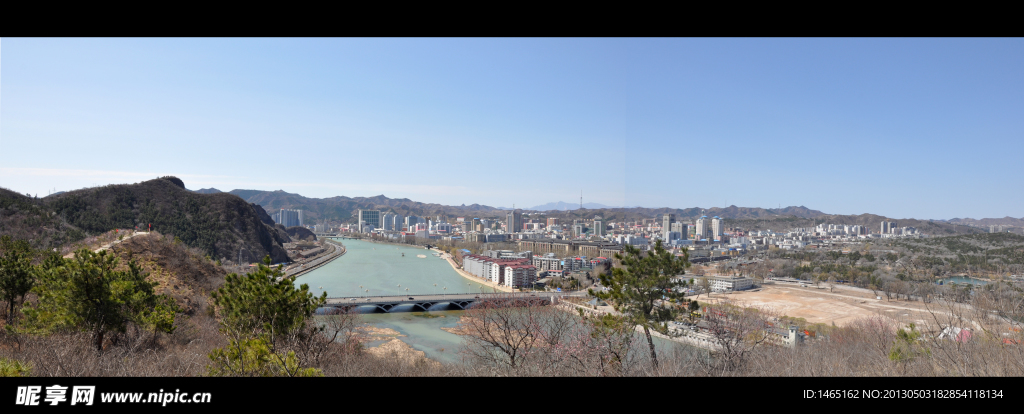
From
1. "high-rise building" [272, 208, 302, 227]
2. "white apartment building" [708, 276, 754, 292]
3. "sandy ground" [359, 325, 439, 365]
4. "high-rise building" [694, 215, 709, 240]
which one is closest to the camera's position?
"sandy ground" [359, 325, 439, 365]

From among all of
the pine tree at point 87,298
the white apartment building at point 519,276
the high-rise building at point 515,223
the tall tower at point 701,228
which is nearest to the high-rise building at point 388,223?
the high-rise building at point 515,223

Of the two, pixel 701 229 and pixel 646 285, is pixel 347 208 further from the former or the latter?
pixel 646 285

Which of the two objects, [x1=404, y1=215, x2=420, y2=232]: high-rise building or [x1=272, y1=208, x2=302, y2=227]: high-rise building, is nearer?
[x1=272, y1=208, x2=302, y2=227]: high-rise building

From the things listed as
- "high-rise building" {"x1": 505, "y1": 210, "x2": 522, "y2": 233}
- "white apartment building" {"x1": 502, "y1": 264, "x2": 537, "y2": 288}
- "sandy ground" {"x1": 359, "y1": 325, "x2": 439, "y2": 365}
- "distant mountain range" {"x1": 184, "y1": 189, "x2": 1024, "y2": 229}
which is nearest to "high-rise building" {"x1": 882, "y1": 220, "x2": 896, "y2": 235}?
"distant mountain range" {"x1": 184, "y1": 189, "x2": 1024, "y2": 229}

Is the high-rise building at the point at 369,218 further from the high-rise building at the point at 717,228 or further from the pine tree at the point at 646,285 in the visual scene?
the pine tree at the point at 646,285

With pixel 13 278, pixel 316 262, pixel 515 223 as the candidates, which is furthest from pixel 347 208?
pixel 13 278

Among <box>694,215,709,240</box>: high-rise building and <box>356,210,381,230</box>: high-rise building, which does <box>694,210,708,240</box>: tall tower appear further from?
<box>356,210,381,230</box>: high-rise building

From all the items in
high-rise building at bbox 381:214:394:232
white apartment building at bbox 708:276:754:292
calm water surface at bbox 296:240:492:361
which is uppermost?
high-rise building at bbox 381:214:394:232
